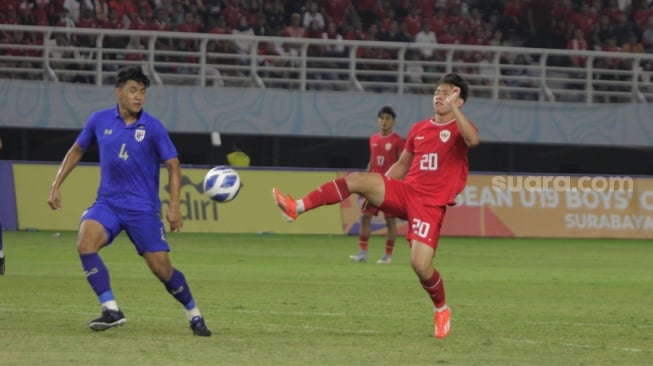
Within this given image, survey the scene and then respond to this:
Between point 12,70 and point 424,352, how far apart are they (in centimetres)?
2269

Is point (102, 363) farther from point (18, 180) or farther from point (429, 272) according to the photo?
point (18, 180)

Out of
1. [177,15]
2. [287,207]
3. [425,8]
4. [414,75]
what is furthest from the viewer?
[425,8]

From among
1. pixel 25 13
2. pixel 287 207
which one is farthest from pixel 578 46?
pixel 287 207

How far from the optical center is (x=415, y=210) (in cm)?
1199

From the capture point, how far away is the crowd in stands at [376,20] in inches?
1283

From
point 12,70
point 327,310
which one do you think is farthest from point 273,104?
point 327,310

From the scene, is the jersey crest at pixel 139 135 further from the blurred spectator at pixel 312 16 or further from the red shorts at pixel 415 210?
the blurred spectator at pixel 312 16

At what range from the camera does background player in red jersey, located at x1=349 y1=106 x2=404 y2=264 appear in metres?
22.1

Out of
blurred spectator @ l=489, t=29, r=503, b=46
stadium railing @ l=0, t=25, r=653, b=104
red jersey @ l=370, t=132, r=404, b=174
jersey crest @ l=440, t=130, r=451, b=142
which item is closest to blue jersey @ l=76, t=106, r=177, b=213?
jersey crest @ l=440, t=130, r=451, b=142

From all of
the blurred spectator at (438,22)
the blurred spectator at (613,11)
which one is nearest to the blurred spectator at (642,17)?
the blurred spectator at (613,11)

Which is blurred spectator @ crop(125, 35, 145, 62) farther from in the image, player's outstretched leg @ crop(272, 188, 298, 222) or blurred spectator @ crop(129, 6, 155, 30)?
player's outstretched leg @ crop(272, 188, 298, 222)

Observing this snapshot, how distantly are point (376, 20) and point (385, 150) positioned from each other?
13968mm

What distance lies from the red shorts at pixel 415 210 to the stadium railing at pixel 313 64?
19.5m

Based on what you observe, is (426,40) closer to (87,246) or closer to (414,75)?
(414,75)
